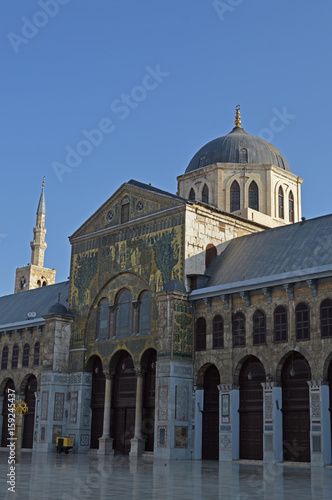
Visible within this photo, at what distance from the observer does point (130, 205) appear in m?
39.2

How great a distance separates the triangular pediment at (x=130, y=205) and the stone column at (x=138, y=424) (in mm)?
9290

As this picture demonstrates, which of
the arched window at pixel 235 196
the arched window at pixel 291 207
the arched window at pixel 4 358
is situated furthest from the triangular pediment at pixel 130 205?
the arched window at pixel 291 207

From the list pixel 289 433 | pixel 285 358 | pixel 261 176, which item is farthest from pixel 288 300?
pixel 261 176

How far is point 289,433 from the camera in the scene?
29016 mm

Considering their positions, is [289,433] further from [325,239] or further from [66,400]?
[66,400]

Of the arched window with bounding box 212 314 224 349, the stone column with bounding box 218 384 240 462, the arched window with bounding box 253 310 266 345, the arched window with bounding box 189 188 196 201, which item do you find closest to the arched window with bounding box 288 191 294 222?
the arched window with bounding box 189 188 196 201

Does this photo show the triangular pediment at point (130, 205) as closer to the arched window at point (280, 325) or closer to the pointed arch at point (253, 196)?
the pointed arch at point (253, 196)

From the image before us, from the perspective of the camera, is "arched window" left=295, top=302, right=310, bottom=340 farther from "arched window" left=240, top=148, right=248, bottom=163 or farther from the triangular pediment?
"arched window" left=240, top=148, right=248, bottom=163

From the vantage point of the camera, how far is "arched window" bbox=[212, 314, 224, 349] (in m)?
32.4

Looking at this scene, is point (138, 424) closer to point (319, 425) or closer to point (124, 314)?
point (124, 314)

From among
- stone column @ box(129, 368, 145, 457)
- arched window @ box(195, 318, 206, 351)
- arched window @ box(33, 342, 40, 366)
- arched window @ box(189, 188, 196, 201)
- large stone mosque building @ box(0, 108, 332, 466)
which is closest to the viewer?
large stone mosque building @ box(0, 108, 332, 466)

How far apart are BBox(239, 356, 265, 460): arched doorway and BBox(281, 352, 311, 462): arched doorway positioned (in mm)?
1414

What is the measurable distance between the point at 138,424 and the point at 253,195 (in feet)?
56.5

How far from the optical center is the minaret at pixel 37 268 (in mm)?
71812
